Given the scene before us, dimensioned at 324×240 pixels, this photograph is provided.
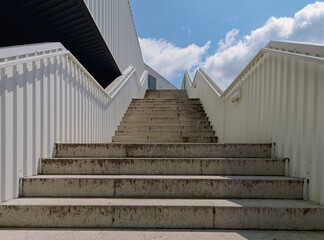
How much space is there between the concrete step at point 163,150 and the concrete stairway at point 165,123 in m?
1.51

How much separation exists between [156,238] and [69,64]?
2399 mm

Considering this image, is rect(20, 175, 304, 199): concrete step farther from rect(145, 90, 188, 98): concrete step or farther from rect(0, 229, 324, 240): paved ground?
rect(145, 90, 188, 98): concrete step

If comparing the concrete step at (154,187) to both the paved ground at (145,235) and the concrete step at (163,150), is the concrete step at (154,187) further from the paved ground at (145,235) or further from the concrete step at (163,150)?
the concrete step at (163,150)

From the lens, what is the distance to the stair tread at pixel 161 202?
1.72 metres

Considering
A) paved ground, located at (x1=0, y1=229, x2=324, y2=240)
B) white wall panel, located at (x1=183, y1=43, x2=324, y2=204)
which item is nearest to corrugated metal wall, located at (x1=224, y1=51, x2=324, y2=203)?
white wall panel, located at (x1=183, y1=43, x2=324, y2=204)

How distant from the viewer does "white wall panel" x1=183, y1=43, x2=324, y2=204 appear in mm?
1798

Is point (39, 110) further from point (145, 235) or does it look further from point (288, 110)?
point (288, 110)

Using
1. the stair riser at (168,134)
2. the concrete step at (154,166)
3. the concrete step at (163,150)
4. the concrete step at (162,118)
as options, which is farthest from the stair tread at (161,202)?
the concrete step at (162,118)

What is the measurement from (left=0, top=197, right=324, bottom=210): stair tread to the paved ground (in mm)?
197

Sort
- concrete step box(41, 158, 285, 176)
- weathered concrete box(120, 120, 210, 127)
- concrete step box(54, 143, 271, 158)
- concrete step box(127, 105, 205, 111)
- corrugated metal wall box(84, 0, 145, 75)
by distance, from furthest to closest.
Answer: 1. concrete step box(127, 105, 205, 111)
2. weathered concrete box(120, 120, 210, 127)
3. corrugated metal wall box(84, 0, 145, 75)
4. concrete step box(54, 143, 271, 158)
5. concrete step box(41, 158, 285, 176)

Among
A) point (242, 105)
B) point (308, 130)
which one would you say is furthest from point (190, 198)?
point (242, 105)

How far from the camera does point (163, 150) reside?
252 cm

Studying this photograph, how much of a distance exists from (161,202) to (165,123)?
10.1ft

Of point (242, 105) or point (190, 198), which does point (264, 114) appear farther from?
point (190, 198)
